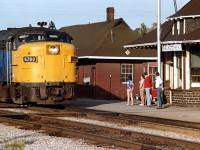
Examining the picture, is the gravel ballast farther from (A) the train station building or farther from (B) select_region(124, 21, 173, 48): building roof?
(B) select_region(124, 21, 173, 48): building roof

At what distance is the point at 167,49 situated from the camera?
2531cm

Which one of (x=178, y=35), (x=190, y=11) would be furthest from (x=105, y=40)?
(x=190, y=11)

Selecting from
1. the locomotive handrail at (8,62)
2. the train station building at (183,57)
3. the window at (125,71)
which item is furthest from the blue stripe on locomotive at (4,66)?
the window at (125,71)

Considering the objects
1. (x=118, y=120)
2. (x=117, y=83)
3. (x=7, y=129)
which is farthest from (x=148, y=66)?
(x=7, y=129)

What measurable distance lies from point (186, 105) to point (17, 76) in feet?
27.5

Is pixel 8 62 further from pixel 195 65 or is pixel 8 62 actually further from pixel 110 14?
pixel 110 14

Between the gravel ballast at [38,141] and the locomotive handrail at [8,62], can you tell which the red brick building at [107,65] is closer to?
the locomotive handrail at [8,62]

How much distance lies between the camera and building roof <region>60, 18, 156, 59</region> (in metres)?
37.1

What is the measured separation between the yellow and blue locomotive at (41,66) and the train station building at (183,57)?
236 inches

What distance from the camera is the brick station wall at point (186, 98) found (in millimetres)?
24156

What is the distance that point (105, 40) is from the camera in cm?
3909

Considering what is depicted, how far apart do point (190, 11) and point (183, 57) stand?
2.43m

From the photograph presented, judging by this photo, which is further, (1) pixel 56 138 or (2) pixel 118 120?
(2) pixel 118 120

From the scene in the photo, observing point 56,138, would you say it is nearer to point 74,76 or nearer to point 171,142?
point 171,142
